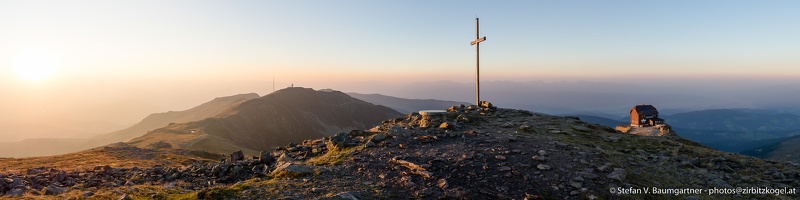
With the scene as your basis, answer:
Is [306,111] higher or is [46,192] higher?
[46,192]

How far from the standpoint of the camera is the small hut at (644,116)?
228 ft

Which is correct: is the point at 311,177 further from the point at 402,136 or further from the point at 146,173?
the point at 146,173

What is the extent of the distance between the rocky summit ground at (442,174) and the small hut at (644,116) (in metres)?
57.4

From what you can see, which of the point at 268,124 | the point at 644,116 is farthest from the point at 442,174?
the point at 268,124

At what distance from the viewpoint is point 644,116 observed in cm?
6981

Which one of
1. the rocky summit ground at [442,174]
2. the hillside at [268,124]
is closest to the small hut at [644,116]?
the rocky summit ground at [442,174]

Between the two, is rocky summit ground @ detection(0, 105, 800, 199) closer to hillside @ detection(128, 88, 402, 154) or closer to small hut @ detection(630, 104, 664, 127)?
small hut @ detection(630, 104, 664, 127)

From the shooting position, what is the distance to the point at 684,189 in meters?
13.2

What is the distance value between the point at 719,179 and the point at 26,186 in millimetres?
25255

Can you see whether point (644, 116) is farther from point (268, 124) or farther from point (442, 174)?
point (268, 124)

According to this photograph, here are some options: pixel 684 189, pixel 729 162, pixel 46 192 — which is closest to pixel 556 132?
pixel 729 162

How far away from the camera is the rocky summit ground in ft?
39.8

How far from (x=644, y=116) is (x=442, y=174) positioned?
70565mm

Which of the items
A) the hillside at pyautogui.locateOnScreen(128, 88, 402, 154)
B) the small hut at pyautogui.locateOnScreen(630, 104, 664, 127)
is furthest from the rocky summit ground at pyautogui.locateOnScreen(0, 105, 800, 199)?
the hillside at pyautogui.locateOnScreen(128, 88, 402, 154)
